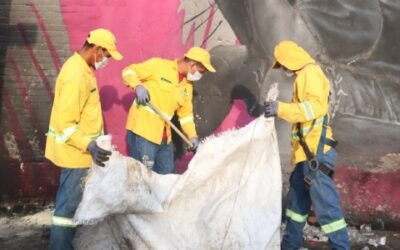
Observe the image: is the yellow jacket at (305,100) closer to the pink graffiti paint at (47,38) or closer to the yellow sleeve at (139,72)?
the yellow sleeve at (139,72)

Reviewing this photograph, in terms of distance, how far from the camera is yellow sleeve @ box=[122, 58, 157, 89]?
4.48m

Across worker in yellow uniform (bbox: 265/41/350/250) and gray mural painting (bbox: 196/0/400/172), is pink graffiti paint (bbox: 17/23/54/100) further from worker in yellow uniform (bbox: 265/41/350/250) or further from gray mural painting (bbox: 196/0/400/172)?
worker in yellow uniform (bbox: 265/41/350/250)

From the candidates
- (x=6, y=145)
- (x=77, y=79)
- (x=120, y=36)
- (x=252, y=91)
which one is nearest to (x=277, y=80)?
(x=252, y=91)

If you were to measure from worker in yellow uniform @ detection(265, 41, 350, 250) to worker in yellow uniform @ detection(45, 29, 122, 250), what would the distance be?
1.32 meters

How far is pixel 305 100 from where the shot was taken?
12.7 feet

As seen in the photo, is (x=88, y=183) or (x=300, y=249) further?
(x=300, y=249)

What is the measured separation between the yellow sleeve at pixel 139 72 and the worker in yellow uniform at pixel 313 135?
1153mm

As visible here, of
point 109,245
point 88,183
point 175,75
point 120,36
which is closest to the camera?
point 88,183

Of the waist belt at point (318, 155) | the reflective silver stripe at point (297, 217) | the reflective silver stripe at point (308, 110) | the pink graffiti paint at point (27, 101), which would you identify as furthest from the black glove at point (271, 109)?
the pink graffiti paint at point (27, 101)

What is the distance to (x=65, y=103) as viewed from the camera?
3594 mm

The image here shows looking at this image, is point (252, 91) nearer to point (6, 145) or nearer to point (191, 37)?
point (191, 37)

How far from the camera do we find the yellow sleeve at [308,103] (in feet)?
12.5

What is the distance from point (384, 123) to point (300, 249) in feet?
5.09

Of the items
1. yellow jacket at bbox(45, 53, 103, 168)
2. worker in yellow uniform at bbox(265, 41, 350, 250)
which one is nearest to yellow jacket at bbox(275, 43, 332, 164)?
worker in yellow uniform at bbox(265, 41, 350, 250)
